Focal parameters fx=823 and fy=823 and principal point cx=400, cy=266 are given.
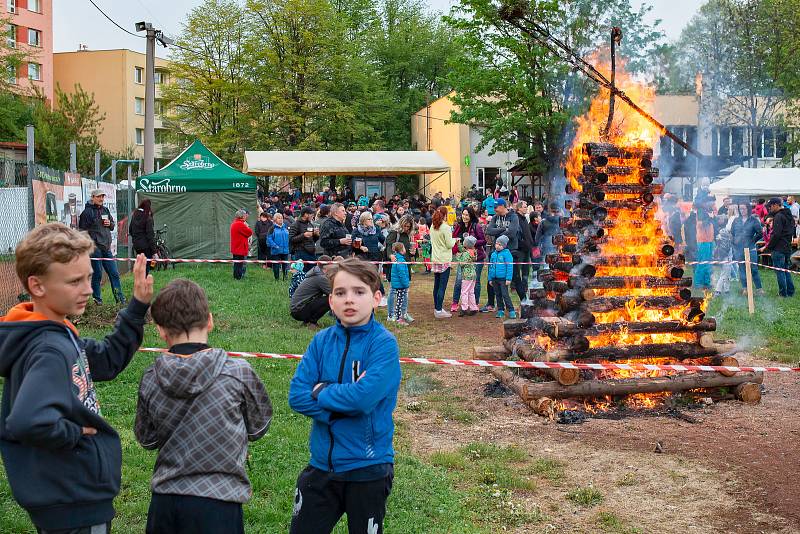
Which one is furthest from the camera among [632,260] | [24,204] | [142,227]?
[142,227]

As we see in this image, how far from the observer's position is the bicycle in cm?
2273

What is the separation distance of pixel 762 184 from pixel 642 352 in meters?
17.6

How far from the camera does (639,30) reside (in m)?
31.8

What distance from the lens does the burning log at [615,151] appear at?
9.53 metres

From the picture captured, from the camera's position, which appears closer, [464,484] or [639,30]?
[464,484]

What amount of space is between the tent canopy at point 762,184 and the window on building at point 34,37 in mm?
56087

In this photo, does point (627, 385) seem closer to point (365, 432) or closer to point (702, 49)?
point (365, 432)

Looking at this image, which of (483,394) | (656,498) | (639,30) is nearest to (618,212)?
(483,394)

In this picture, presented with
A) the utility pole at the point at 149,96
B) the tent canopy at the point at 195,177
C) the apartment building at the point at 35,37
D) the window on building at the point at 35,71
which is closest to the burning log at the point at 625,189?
the tent canopy at the point at 195,177

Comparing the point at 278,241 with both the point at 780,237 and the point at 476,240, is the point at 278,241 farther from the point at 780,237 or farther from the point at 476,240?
the point at 780,237

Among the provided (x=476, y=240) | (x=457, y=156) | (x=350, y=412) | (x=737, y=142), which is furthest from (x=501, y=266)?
(x=457, y=156)

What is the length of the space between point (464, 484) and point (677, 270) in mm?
4301

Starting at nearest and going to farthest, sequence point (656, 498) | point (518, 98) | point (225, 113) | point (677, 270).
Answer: point (656, 498) → point (677, 270) → point (518, 98) → point (225, 113)

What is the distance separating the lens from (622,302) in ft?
30.2
